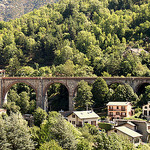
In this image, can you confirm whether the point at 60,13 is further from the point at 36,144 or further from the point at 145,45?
the point at 36,144

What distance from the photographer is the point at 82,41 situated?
402 ft

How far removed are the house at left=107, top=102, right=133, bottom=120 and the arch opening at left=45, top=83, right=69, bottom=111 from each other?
20.6 meters

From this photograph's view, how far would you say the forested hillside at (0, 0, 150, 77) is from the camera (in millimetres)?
99125

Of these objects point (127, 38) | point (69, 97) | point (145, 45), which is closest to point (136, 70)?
point (69, 97)

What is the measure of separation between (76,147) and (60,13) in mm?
117344

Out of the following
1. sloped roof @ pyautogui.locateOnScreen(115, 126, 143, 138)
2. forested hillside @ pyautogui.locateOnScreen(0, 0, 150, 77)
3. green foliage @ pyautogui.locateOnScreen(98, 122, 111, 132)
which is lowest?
green foliage @ pyautogui.locateOnScreen(98, 122, 111, 132)

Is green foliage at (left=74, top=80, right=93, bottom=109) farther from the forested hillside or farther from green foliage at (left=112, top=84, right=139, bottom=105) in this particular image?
the forested hillside

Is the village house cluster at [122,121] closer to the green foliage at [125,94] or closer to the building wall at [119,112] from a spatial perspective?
the building wall at [119,112]

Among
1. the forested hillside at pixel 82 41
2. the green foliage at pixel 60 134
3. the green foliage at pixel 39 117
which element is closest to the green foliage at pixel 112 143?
the green foliage at pixel 60 134

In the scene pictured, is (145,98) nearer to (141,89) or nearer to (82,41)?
(141,89)

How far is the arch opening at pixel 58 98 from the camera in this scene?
86.6 meters

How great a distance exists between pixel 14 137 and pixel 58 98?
146 feet

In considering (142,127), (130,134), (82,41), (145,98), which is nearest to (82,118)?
(142,127)

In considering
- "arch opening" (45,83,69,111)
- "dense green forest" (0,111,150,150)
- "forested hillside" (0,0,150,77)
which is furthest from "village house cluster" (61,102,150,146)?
"arch opening" (45,83,69,111)
